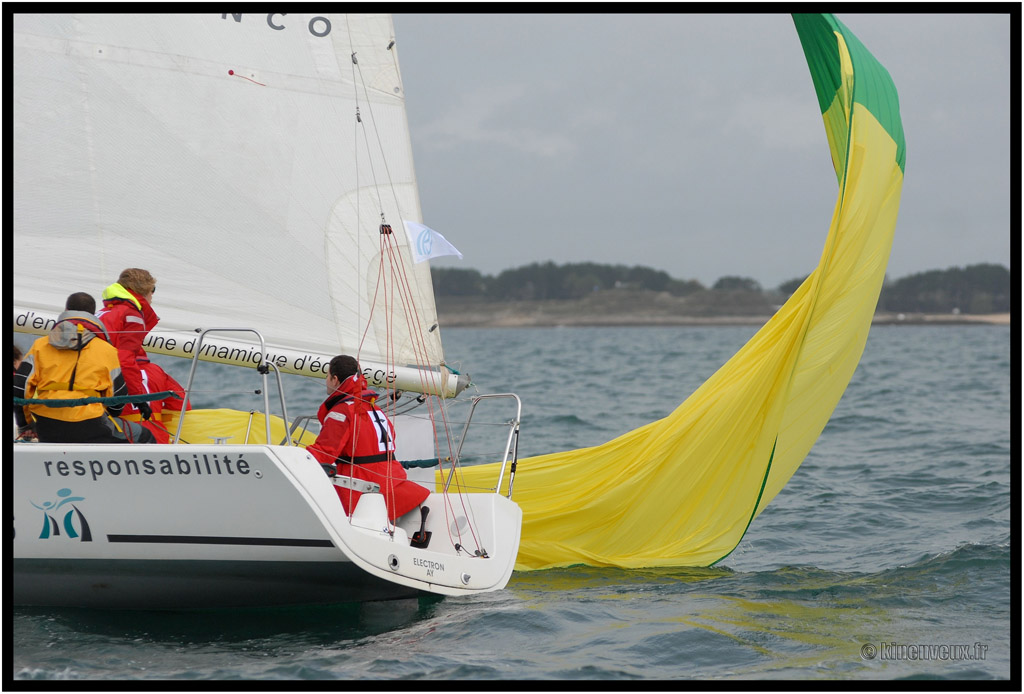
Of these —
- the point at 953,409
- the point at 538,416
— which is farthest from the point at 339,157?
the point at 953,409

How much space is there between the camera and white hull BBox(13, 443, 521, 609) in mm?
4539

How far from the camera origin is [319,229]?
6270mm

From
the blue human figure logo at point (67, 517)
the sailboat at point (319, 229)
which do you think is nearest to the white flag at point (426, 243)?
the sailboat at point (319, 229)

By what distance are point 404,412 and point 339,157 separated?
63.9 inches

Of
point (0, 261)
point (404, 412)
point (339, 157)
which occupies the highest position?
point (339, 157)

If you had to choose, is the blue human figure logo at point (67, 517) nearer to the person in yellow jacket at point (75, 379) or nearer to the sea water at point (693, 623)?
the person in yellow jacket at point (75, 379)

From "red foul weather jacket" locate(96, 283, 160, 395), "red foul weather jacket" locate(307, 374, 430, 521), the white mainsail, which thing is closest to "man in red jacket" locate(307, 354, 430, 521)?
"red foul weather jacket" locate(307, 374, 430, 521)

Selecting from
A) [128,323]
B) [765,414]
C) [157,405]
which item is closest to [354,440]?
[128,323]

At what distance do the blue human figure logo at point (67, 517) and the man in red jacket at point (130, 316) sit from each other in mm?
990

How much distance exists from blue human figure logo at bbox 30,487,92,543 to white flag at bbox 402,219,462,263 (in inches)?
86.9

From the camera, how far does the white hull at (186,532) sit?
4.54 metres

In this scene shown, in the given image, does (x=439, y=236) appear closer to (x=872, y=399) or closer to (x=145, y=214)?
(x=145, y=214)

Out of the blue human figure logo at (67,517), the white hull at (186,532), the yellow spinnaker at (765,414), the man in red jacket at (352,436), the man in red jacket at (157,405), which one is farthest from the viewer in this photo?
the yellow spinnaker at (765,414)

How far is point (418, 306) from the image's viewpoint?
6348 mm
